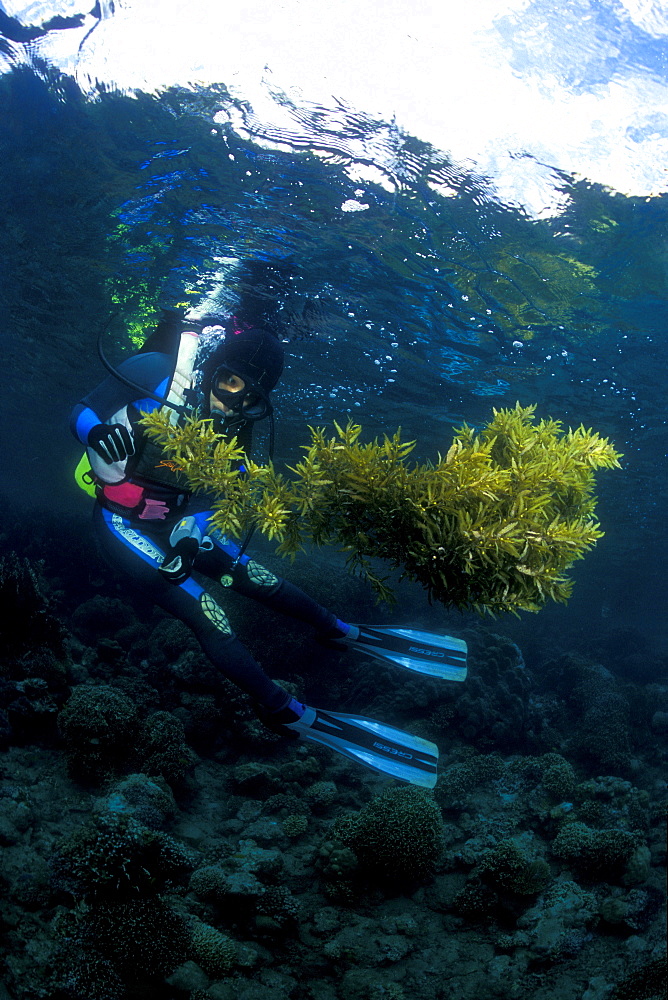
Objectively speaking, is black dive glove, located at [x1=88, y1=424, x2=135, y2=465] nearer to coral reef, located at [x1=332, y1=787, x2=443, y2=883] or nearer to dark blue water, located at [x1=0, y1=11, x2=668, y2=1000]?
dark blue water, located at [x1=0, y1=11, x2=668, y2=1000]

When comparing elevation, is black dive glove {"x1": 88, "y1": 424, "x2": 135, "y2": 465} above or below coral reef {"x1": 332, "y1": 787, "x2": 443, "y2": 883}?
above

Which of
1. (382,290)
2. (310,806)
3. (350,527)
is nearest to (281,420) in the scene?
(382,290)

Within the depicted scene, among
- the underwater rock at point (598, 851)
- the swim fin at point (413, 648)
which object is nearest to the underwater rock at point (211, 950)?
the swim fin at point (413, 648)

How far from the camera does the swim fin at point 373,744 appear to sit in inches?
199

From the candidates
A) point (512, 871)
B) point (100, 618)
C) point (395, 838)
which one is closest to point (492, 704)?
point (512, 871)

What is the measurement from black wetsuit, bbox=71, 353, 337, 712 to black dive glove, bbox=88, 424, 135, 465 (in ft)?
0.60

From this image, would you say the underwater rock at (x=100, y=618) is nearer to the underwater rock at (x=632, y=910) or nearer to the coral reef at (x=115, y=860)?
the coral reef at (x=115, y=860)

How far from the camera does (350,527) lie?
320 cm

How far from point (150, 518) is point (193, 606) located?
1156 millimetres

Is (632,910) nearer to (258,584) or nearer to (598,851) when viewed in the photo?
(598,851)

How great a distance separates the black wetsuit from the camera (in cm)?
473

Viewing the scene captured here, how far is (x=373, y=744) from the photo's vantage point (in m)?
5.28

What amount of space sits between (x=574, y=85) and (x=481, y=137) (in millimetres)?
1240

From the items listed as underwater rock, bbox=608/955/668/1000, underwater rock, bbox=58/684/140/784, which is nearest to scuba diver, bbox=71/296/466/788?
underwater rock, bbox=58/684/140/784
